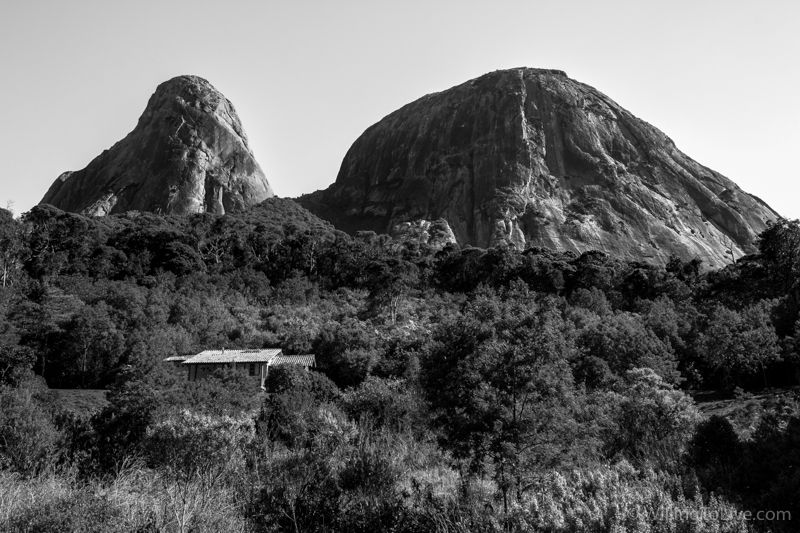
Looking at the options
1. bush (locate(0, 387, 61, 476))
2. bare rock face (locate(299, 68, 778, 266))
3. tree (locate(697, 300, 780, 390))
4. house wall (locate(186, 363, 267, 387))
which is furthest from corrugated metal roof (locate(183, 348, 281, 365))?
bare rock face (locate(299, 68, 778, 266))

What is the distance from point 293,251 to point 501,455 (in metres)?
68.6

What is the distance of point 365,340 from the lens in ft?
164

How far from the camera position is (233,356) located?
48.4m

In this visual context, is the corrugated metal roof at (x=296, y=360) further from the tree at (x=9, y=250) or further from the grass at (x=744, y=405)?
the tree at (x=9, y=250)

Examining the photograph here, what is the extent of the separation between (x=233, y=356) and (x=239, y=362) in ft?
5.36

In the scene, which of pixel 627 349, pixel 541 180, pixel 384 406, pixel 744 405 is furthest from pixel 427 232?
pixel 384 406

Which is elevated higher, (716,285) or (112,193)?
(112,193)

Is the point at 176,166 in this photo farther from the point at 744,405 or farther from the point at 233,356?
the point at 744,405

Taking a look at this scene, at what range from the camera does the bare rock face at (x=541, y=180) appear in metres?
116

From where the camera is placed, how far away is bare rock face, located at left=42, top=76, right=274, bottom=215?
5359 inches

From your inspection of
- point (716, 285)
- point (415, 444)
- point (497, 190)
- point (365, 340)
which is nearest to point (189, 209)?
point (497, 190)

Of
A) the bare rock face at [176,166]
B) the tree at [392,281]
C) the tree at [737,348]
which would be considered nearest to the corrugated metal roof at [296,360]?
the tree at [392,281]

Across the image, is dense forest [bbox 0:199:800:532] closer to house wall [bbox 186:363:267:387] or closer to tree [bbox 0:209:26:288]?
tree [bbox 0:209:26:288]

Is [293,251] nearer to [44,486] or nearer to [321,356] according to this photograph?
[321,356]
